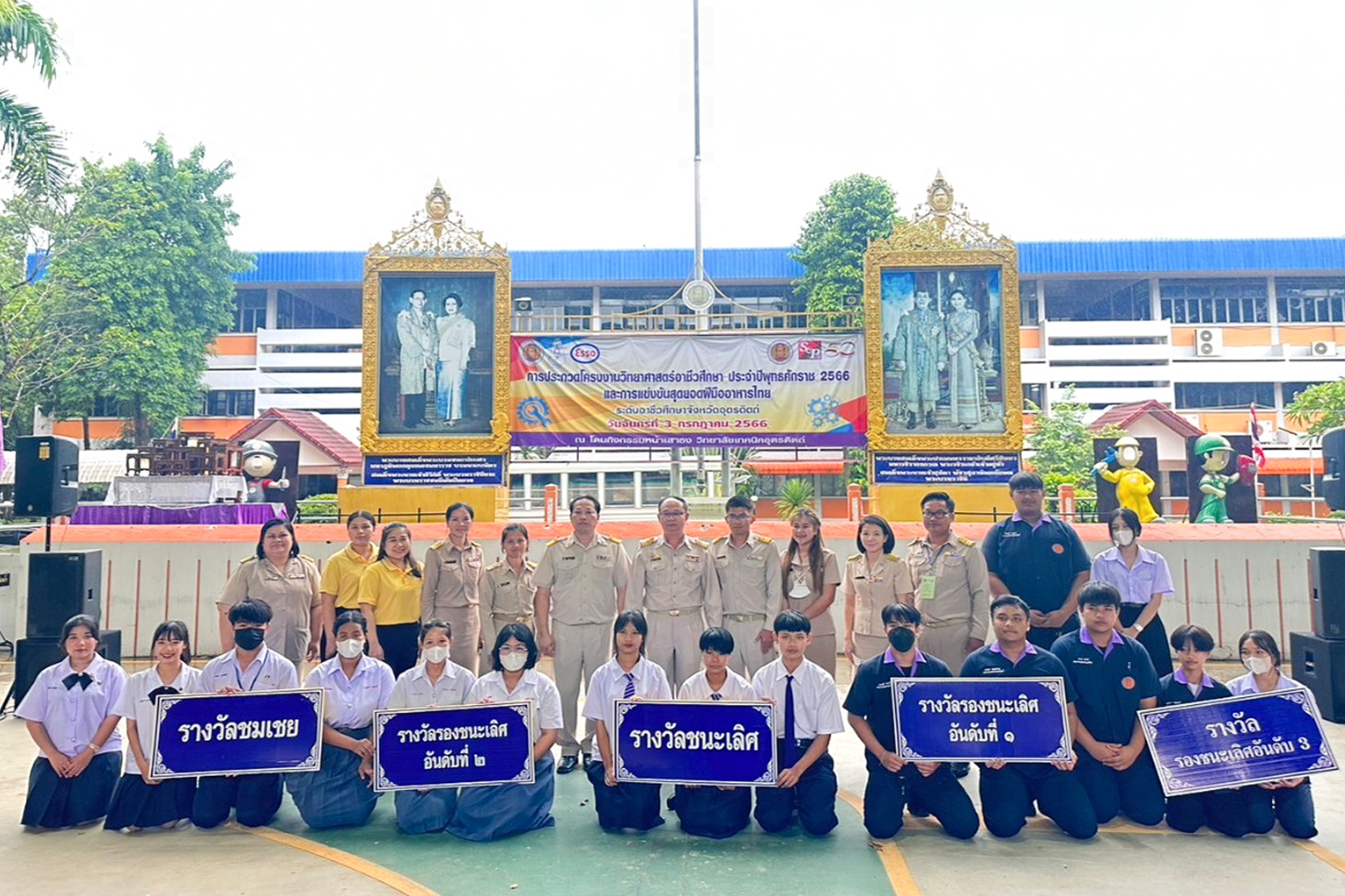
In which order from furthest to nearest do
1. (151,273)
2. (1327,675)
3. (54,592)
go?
(151,273) → (54,592) → (1327,675)

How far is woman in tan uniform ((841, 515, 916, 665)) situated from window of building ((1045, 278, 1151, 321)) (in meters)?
36.8

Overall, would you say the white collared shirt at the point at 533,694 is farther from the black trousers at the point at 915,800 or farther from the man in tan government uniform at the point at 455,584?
the black trousers at the point at 915,800

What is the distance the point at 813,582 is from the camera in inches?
204

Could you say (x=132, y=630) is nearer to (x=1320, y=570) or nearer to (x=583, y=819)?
(x=583, y=819)

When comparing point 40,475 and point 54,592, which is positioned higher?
point 40,475

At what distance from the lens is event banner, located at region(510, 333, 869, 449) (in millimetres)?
11195

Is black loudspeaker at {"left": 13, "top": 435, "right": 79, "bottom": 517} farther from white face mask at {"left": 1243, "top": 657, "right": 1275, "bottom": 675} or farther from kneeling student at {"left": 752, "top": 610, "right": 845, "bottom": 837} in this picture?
white face mask at {"left": 1243, "top": 657, "right": 1275, "bottom": 675}

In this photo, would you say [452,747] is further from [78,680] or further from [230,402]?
[230,402]

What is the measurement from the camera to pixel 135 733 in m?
4.09

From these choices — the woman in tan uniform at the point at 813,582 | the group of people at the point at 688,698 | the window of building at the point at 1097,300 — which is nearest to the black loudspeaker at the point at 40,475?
the group of people at the point at 688,698

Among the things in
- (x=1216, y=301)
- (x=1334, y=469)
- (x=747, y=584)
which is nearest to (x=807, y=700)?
(x=747, y=584)

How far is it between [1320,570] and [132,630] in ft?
33.9

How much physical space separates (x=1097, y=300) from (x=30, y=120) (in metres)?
40.1

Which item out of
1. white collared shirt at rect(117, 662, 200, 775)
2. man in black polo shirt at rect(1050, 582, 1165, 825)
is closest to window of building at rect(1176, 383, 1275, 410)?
man in black polo shirt at rect(1050, 582, 1165, 825)
